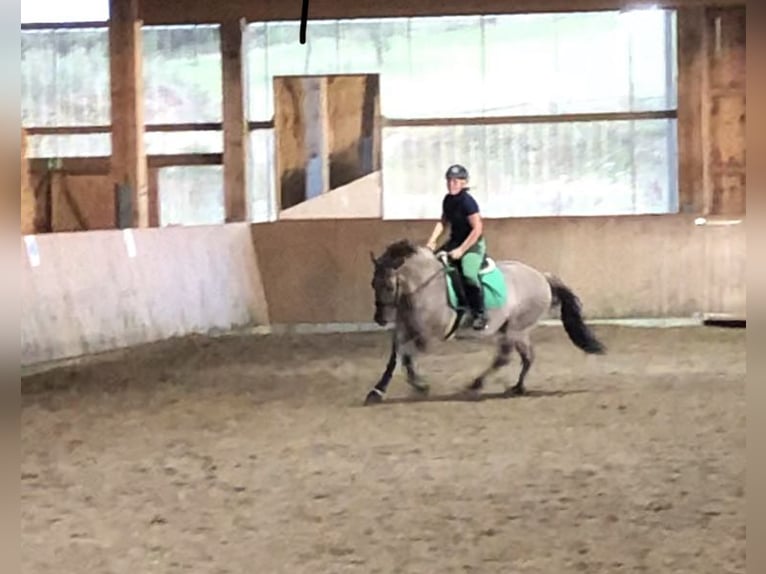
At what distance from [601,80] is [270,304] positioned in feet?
14.6

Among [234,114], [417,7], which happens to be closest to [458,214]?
[417,7]

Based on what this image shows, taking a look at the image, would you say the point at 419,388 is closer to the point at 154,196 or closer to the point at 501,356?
the point at 501,356

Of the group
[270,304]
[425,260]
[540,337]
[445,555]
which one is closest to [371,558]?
[445,555]

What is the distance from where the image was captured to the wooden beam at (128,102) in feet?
44.9

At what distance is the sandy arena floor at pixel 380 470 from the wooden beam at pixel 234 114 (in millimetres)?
5439

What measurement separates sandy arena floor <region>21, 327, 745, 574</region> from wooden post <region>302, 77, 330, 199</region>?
17.7ft

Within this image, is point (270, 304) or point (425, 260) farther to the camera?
point (270, 304)

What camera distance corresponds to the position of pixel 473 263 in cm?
724

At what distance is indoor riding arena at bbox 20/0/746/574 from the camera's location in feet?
13.8

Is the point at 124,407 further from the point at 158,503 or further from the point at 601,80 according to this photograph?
the point at 601,80

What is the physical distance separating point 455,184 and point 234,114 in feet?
25.0

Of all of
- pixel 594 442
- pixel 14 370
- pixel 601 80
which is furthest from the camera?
pixel 601 80

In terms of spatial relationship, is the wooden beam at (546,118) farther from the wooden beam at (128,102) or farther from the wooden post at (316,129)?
the wooden beam at (128,102)

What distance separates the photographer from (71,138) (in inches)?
575
